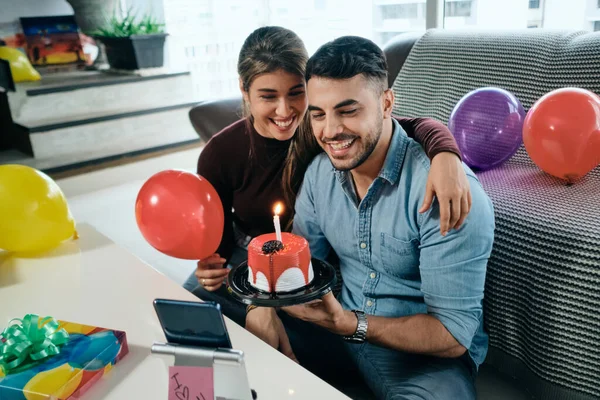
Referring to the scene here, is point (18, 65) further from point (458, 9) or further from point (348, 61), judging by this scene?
point (348, 61)

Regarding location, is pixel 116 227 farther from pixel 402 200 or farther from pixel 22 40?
pixel 22 40

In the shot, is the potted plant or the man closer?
the man

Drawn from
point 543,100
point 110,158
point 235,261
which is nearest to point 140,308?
point 235,261

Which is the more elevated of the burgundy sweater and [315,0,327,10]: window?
[315,0,327,10]: window

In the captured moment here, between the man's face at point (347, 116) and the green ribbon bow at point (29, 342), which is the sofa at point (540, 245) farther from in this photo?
the green ribbon bow at point (29, 342)

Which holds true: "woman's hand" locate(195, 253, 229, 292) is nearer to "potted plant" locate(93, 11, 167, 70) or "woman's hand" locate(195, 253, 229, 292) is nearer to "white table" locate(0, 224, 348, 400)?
"white table" locate(0, 224, 348, 400)

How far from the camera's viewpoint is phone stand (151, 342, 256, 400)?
0.67 m

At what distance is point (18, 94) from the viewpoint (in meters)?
3.88

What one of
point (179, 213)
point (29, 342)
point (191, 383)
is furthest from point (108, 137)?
point (191, 383)

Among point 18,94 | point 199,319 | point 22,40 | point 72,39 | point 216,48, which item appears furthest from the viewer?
point 216,48

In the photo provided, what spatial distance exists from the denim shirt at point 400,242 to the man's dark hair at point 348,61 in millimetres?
157

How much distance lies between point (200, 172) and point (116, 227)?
58.2 inches

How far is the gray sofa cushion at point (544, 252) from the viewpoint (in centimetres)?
124

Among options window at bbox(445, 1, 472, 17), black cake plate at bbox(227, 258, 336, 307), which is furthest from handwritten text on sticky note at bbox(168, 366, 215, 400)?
window at bbox(445, 1, 472, 17)
